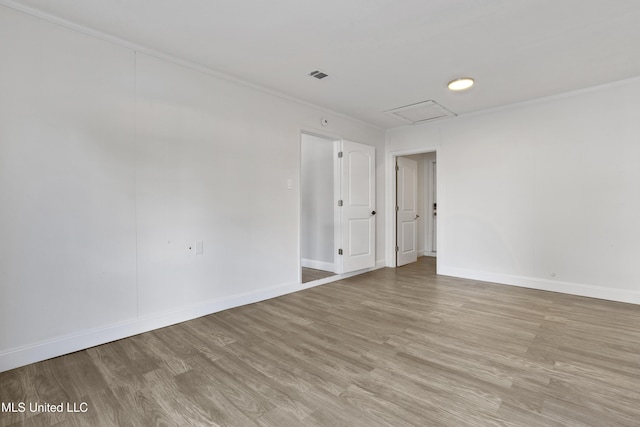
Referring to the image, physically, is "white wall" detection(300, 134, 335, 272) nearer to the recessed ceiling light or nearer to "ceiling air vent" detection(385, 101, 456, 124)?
"ceiling air vent" detection(385, 101, 456, 124)

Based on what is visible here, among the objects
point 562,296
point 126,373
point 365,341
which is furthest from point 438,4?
point 562,296

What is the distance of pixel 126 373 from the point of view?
6.41ft

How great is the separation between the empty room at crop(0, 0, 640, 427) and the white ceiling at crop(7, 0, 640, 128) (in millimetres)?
23

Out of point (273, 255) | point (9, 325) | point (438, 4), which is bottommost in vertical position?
point (9, 325)

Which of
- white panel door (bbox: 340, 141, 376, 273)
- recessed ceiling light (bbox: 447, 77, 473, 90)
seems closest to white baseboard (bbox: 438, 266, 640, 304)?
white panel door (bbox: 340, 141, 376, 273)

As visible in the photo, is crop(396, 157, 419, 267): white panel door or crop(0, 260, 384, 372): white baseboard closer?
crop(0, 260, 384, 372): white baseboard

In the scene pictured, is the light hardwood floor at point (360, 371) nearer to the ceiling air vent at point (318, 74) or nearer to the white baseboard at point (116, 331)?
the white baseboard at point (116, 331)

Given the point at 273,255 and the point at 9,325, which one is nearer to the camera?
the point at 9,325

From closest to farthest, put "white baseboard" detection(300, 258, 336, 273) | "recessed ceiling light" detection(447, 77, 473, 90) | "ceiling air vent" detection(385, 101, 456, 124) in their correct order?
"recessed ceiling light" detection(447, 77, 473, 90), "ceiling air vent" detection(385, 101, 456, 124), "white baseboard" detection(300, 258, 336, 273)

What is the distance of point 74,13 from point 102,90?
0.52 meters

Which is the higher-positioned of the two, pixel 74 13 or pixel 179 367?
pixel 74 13

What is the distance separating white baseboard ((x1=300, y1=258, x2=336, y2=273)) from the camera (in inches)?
195

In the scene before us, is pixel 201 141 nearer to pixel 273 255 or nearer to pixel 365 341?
pixel 273 255

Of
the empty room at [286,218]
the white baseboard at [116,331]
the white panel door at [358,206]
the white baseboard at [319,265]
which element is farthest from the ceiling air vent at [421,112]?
the white baseboard at [116,331]
